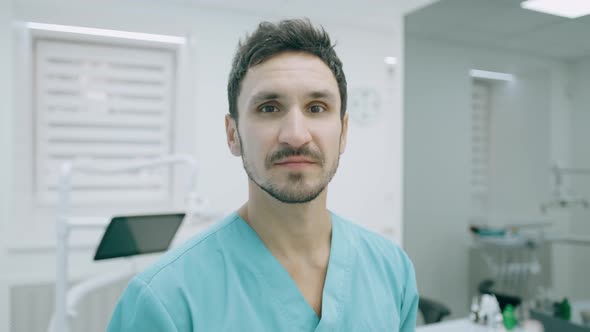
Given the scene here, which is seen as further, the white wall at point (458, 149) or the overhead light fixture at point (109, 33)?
the overhead light fixture at point (109, 33)

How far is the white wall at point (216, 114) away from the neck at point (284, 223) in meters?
1.61

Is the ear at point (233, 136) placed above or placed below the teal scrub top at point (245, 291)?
above

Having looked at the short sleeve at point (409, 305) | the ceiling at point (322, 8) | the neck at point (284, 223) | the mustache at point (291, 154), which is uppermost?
the ceiling at point (322, 8)

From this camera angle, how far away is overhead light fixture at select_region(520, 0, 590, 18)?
1541 millimetres

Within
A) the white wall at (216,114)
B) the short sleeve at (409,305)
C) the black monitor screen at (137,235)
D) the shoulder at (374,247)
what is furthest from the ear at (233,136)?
the white wall at (216,114)

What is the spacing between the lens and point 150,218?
159 centimetres

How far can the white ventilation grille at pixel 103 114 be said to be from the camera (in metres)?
2.57

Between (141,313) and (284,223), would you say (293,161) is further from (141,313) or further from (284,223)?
(141,313)

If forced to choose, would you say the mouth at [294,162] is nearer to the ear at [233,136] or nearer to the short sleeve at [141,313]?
the ear at [233,136]

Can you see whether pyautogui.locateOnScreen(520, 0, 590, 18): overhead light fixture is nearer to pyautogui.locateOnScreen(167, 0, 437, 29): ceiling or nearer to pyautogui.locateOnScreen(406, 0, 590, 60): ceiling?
pyautogui.locateOnScreen(406, 0, 590, 60): ceiling

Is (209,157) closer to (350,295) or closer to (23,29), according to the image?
(23,29)

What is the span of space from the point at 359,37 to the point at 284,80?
239cm

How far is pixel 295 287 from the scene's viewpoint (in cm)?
81

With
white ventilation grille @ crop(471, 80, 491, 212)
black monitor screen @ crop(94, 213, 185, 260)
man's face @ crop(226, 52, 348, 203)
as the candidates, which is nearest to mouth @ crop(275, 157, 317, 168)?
man's face @ crop(226, 52, 348, 203)
